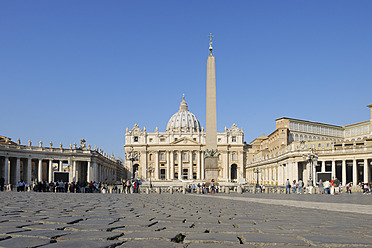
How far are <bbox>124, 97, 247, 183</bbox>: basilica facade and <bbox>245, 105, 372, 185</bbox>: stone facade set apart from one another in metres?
7.23

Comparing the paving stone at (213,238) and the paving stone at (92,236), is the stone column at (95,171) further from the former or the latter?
the paving stone at (213,238)

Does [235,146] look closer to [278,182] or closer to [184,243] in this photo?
[278,182]

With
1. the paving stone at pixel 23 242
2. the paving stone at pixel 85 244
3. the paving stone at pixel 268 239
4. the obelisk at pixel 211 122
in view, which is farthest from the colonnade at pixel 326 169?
the paving stone at pixel 23 242

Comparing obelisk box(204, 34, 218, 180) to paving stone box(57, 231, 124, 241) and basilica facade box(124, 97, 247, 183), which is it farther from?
basilica facade box(124, 97, 247, 183)

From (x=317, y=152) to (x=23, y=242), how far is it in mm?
61535

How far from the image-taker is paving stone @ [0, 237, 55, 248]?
393cm

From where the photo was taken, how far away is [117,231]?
5.22 m

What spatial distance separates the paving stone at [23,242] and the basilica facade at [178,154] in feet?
357

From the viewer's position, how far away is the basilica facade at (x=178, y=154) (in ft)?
376

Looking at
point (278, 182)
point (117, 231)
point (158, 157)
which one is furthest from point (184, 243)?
point (158, 157)

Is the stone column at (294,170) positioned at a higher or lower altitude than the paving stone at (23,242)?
lower

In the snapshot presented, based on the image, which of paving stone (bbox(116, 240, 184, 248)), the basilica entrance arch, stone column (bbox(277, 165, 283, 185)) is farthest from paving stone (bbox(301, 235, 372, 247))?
the basilica entrance arch

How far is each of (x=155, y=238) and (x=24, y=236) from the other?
146cm

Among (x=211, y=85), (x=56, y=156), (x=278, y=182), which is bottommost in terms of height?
(x=278, y=182)
